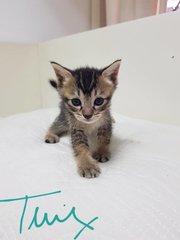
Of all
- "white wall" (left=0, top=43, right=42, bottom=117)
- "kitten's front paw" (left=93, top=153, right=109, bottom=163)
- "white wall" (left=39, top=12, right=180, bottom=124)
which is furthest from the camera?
"white wall" (left=0, top=43, right=42, bottom=117)

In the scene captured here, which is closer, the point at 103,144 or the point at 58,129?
the point at 103,144

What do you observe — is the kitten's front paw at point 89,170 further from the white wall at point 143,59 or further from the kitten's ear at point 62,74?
the white wall at point 143,59

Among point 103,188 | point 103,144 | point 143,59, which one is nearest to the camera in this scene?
point 103,188

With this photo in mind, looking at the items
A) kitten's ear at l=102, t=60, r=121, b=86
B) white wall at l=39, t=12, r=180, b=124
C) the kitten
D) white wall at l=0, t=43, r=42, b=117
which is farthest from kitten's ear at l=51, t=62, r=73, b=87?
white wall at l=0, t=43, r=42, b=117

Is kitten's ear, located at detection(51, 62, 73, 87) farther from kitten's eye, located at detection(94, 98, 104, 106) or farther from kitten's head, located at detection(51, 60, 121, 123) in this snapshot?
kitten's eye, located at detection(94, 98, 104, 106)

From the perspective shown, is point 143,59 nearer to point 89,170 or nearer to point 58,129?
point 58,129

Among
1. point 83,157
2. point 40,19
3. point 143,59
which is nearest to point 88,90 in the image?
point 83,157

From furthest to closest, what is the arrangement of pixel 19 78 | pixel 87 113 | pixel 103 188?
pixel 19 78, pixel 87 113, pixel 103 188

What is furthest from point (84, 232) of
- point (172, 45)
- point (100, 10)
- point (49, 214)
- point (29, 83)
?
point (100, 10)
